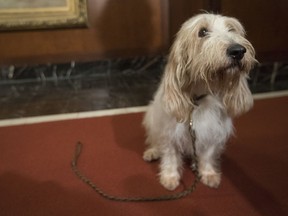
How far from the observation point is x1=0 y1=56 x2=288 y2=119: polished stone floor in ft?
10.1

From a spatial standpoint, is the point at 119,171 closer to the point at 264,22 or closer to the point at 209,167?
the point at 209,167

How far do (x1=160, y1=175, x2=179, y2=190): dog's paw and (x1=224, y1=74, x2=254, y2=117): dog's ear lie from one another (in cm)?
45

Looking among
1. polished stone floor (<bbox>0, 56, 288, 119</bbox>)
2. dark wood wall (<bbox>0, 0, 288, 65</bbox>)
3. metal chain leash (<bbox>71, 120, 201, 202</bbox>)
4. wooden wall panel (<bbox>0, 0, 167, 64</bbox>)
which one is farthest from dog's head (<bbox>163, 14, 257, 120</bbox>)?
wooden wall panel (<bbox>0, 0, 167, 64</bbox>)

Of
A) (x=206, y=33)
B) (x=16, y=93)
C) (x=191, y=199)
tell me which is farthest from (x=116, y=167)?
(x=16, y=93)

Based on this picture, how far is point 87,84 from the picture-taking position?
374 centimetres

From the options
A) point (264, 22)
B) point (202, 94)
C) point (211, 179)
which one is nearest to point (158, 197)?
point (211, 179)

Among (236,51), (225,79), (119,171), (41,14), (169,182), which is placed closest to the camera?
(236,51)

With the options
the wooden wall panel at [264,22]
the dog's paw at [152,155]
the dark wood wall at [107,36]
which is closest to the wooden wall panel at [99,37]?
the dark wood wall at [107,36]

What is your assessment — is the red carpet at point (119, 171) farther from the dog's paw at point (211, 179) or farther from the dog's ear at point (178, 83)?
the dog's ear at point (178, 83)

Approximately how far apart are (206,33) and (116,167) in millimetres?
915

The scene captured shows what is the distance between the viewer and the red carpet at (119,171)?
1646 mm

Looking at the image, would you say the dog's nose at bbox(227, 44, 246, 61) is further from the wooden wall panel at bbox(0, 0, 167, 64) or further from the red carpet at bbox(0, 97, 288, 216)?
the wooden wall panel at bbox(0, 0, 167, 64)

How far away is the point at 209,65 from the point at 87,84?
2471mm

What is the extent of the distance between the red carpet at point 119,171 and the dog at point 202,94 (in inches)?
5.4
